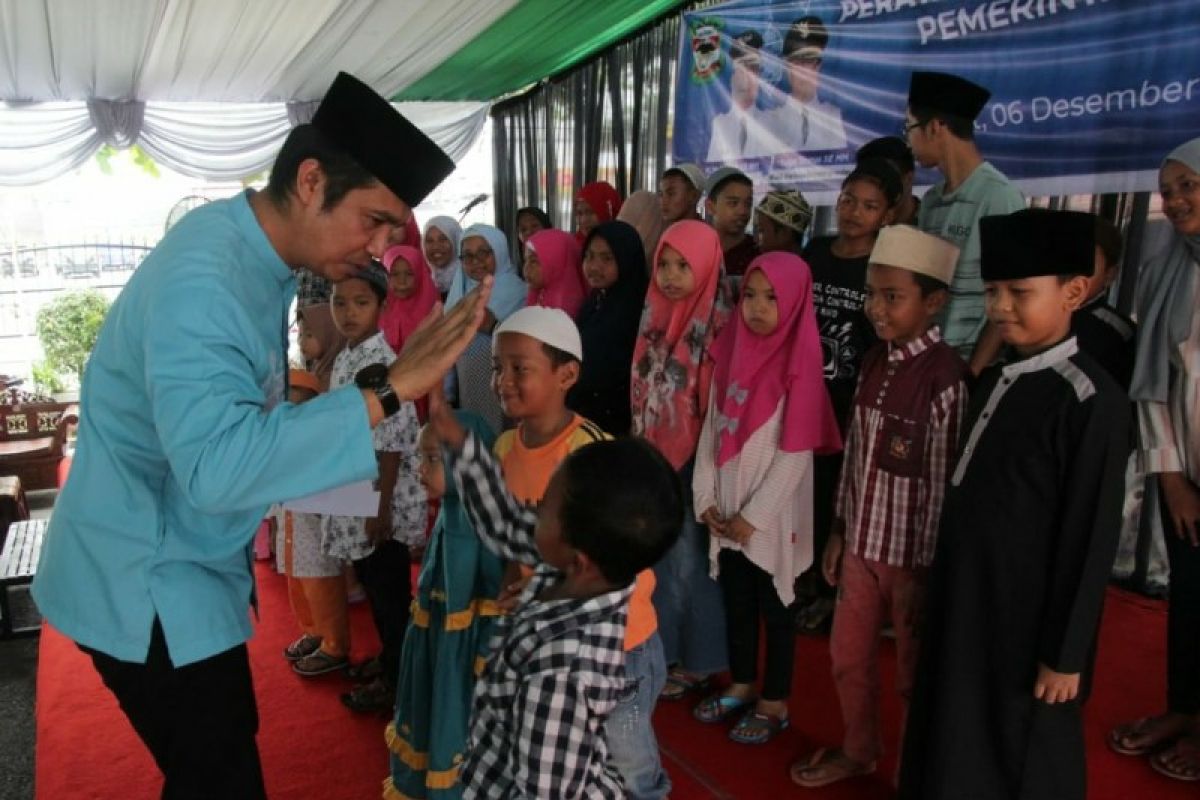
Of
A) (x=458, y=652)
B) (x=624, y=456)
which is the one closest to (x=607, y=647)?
(x=624, y=456)

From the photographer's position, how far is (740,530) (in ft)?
8.04

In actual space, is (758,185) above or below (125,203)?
below

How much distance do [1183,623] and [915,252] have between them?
4.62 ft

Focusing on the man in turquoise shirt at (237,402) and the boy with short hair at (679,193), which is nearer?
the man in turquoise shirt at (237,402)

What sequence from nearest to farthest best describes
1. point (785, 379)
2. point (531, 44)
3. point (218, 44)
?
point (785, 379) → point (218, 44) → point (531, 44)

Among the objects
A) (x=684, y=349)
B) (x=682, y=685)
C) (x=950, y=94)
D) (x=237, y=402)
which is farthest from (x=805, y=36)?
(x=237, y=402)

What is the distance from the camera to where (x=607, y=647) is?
1.22 meters

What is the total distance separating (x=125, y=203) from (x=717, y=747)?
8930 mm

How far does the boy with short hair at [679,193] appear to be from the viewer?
Result: 397cm

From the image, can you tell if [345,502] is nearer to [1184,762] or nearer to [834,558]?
[834,558]

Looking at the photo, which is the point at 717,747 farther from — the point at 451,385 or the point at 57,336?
the point at 57,336

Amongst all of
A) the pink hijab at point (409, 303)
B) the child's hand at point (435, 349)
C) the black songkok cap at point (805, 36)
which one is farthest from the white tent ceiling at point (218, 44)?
the child's hand at point (435, 349)

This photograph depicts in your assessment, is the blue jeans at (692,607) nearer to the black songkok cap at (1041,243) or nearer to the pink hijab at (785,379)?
the pink hijab at (785,379)

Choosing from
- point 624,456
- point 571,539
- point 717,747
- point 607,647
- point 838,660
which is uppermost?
point 624,456
